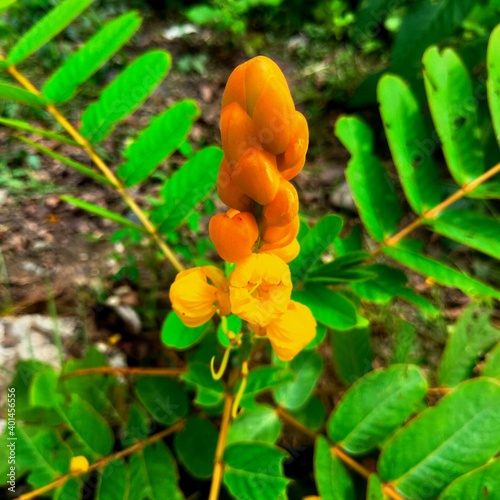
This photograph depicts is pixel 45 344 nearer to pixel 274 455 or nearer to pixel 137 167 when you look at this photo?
pixel 137 167

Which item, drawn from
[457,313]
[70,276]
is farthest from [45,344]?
[457,313]

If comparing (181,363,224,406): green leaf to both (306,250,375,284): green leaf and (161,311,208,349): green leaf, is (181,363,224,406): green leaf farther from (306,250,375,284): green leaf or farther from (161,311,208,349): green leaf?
(306,250,375,284): green leaf

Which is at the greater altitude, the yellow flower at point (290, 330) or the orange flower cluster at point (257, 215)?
the orange flower cluster at point (257, 215)

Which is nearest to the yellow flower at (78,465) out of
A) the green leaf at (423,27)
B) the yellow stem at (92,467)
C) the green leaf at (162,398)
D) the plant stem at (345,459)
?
the yellow stem at (92,467)

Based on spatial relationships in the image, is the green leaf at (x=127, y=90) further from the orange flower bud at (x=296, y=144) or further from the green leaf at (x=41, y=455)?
the green leaf at (x=41, y=455)

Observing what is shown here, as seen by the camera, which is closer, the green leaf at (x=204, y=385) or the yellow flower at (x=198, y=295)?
the yellow flower at (x=198, y=295)
